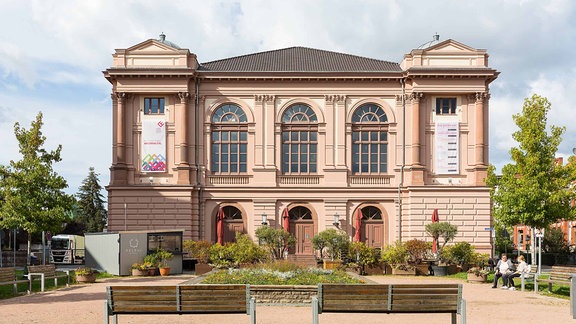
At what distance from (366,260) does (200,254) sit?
8861mm

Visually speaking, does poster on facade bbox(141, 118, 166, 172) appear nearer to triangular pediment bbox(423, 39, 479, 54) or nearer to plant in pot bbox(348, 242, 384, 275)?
plant in pot bbox(348, 242, 384, 275)

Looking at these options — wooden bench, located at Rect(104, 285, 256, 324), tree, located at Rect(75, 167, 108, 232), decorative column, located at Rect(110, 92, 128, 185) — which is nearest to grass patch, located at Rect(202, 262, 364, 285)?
wooden bench, located at Rect(104, 285, 256, 324)

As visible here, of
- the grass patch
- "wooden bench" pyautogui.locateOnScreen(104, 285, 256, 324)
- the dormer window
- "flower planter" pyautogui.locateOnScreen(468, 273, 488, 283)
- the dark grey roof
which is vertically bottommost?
"flower planter" pyautogui.locateOnScreen(468, 273, 488, 283)

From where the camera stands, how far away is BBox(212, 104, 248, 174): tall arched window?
47.3m

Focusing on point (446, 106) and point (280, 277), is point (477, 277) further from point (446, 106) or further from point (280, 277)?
point (446, 106)

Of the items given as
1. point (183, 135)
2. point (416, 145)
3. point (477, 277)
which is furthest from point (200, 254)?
point (416, 145)

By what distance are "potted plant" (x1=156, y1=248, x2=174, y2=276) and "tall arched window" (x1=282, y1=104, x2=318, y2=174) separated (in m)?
12.4

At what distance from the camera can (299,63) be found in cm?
4916

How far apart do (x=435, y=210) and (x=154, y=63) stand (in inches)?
793

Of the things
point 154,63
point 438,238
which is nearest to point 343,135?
point 438,238

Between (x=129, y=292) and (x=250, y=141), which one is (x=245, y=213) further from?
(x=129, y=292)

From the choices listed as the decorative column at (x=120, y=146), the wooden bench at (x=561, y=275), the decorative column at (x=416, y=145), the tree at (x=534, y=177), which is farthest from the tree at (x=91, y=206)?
the wooden bench at (x=561, y=275)

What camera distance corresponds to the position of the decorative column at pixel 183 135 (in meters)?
46.2

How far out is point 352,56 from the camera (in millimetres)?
50406
